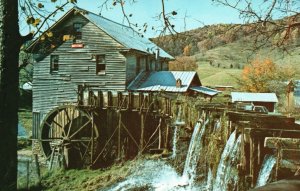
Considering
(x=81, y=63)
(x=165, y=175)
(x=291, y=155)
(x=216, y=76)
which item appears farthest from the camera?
(x=216, y=76)

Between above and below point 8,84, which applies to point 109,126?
below

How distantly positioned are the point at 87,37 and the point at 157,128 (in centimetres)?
1038

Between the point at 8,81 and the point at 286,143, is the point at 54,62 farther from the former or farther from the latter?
the point at 8,81

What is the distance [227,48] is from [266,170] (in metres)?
111

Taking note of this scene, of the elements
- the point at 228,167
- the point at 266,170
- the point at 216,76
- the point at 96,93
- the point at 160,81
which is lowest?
the point at 228,167

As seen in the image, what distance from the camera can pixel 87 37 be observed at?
89.6 ft

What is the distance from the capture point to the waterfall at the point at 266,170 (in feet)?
26.3

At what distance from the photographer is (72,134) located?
2378 centimetres

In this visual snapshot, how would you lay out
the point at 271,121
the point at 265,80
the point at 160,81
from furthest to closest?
the point at 265,80 < the point at 160,81 < the point at 271,121

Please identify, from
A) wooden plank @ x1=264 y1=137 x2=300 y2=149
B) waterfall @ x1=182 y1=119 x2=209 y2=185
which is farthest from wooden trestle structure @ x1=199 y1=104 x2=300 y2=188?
waterfall @ x1=182 y1=119 x2=209 y2=185

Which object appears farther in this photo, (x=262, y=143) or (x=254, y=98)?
(x=254, y=98)

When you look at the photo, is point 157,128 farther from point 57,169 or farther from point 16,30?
point 16,30

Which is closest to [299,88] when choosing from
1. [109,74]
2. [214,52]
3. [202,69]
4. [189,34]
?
[109,74]

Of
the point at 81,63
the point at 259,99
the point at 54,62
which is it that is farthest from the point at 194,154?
the point at 259,99
